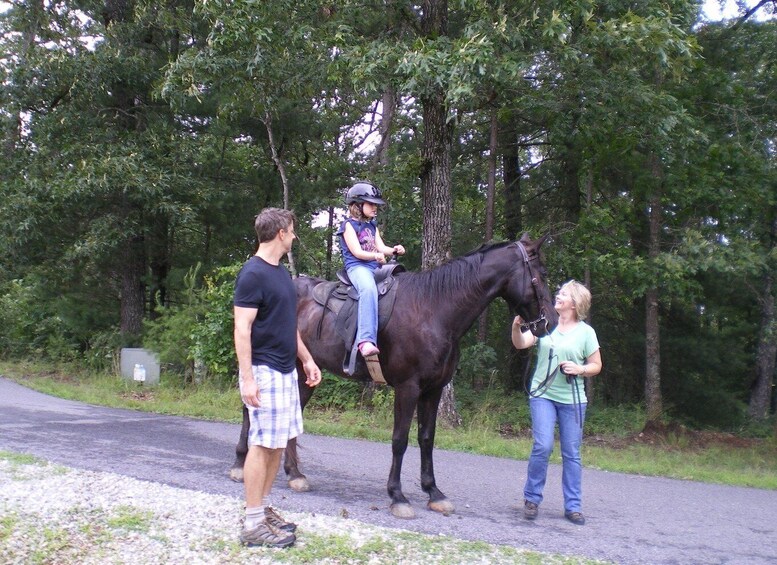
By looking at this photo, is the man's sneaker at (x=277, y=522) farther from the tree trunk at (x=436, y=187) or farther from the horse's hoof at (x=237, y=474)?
the tree trunk at (x=436, y=187)

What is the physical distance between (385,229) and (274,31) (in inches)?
190

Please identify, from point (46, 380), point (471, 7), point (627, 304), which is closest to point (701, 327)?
point (627, 304)

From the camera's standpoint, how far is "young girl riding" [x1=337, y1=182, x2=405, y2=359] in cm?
563

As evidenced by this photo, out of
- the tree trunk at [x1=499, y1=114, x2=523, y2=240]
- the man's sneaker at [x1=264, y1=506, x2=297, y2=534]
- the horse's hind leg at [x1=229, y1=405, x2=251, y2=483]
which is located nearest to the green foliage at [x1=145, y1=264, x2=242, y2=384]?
the horse's hind leg at [x1=229, y1=405, x2=251, y2=483]

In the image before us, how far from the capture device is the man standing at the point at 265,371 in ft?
13.6

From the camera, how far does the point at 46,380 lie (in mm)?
14992

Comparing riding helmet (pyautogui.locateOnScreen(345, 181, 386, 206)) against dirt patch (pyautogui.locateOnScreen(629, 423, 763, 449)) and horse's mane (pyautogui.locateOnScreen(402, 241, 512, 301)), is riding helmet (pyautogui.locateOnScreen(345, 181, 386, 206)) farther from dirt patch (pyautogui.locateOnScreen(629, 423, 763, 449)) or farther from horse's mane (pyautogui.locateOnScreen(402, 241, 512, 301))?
dirt patch (pyautogui.locateOnScreen(629, 423, 763, 449))

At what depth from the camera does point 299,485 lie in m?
6.00

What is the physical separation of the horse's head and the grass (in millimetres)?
3593

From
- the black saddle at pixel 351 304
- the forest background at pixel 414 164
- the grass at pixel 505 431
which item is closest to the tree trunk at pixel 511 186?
the forest background at pixel 414 164

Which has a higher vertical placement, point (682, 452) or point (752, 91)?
point (752, 91)

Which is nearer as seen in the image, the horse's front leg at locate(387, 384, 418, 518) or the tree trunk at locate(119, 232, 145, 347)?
the horse's front leg at locate(387, 384, 418, 518)

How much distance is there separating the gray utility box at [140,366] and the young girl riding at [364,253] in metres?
9.24

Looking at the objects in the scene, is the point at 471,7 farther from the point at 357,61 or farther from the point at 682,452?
the point at 682,452
